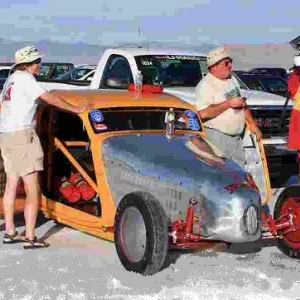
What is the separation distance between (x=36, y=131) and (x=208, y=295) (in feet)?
8.39

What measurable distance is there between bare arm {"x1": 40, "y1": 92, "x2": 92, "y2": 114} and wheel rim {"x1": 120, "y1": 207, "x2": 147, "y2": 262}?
1216 mm

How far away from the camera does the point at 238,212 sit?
549cm

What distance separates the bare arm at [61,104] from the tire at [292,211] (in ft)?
6.12

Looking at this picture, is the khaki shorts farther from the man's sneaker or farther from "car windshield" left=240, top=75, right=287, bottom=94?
"car windshield" left=240, top=75, right=287, bottom=94

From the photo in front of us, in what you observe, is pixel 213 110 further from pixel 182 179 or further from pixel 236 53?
pixel 236 53

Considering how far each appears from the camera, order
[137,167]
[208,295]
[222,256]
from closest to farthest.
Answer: [208,295] → [137,167] → [222,256]

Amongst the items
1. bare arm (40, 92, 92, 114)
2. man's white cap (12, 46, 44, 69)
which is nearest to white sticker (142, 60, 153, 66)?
bare arm (40, 92, 92, 114)

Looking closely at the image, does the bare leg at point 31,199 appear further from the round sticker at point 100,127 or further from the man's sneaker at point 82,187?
the round sticker at point 100,127

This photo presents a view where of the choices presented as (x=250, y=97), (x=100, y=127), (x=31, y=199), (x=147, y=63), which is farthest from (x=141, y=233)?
(x=147, y=63)

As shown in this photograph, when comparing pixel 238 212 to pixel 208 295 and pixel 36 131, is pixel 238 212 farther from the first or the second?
pixel 36 131

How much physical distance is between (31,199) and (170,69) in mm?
4952

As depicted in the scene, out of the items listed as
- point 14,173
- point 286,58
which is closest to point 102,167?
point 14,173

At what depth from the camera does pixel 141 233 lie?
18.6 feet

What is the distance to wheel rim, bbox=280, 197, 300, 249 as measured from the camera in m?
6.30
